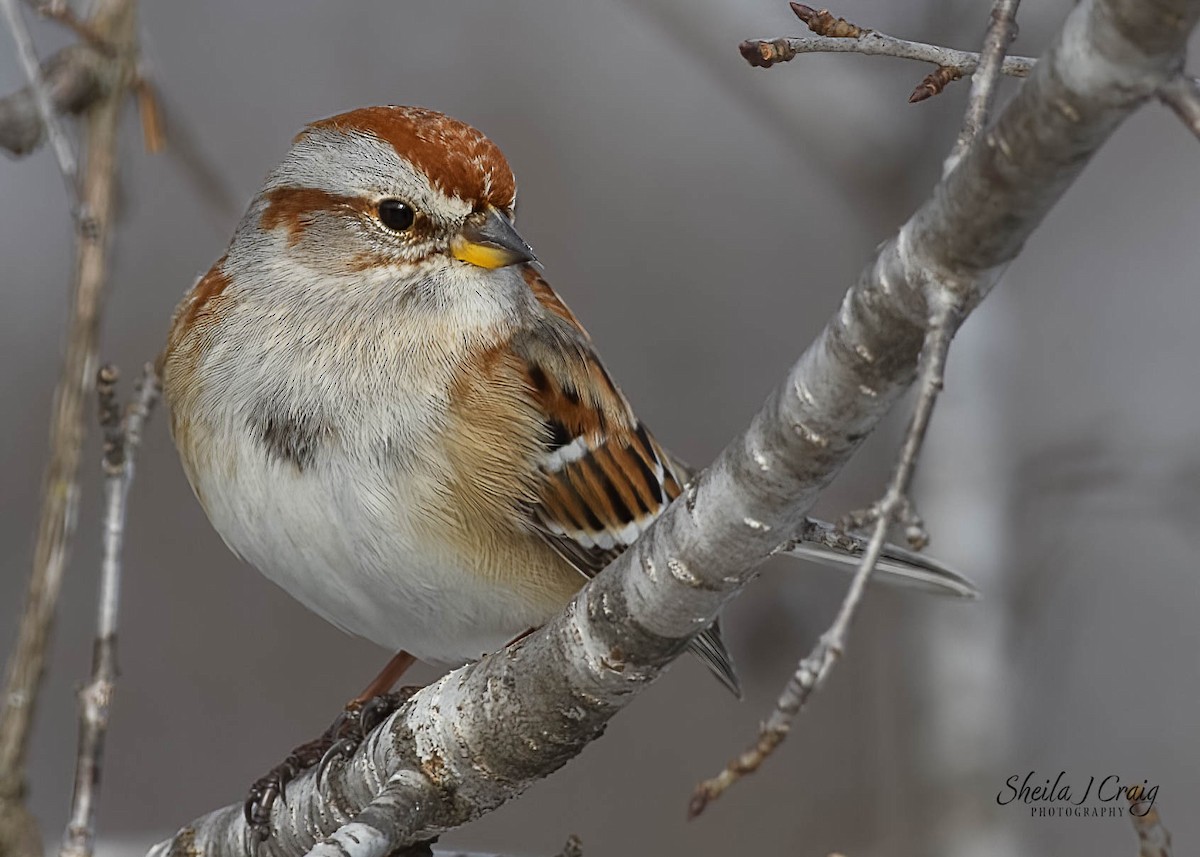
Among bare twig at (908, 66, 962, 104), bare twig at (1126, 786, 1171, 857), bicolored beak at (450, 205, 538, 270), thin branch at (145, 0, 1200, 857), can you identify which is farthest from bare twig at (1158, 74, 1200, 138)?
bicolored beak at (450, 205, 538, 270)

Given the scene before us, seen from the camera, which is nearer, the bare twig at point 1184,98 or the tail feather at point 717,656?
the bare twig at point 1184,98

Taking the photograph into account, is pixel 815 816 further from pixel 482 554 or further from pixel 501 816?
pixel 482 554

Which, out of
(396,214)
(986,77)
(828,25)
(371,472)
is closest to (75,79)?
(396,214)

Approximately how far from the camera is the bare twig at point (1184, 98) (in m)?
1.20

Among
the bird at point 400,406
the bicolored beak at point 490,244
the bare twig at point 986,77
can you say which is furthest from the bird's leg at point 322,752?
the bare twig at point 986,77

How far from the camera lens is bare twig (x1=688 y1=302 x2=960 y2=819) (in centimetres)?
120

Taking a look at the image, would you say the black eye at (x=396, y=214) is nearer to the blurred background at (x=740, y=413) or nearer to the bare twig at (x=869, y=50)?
the bare twig at (x=869, y=50)

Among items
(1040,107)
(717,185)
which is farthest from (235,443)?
(717,185)

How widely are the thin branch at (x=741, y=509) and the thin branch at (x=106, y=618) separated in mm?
472

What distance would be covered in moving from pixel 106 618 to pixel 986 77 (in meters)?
1.76

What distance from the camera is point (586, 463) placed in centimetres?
307

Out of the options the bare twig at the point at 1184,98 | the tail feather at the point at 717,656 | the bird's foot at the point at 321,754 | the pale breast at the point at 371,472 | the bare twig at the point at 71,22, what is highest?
the bare twig at the point at 71,22

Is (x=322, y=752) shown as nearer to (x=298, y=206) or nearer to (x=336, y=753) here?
(x=336, y=753)

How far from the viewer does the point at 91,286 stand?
2391 millimetres
